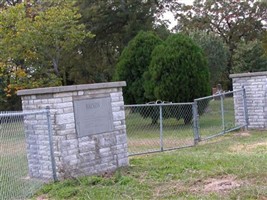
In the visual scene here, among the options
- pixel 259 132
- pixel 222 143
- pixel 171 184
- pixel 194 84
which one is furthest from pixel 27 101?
pixel 194 84

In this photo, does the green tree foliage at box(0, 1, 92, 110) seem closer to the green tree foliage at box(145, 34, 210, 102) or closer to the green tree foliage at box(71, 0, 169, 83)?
the green tree foliage at box(71, 0, 169, 83)

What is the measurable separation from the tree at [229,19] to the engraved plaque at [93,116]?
83.0 ft

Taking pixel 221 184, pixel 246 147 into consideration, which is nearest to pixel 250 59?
pixel 246 147

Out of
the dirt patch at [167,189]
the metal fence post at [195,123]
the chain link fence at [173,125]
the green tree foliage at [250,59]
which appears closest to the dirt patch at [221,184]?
the dirt patch at [167,189]

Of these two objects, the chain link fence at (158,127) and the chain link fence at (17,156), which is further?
the chain link fence at (158,127)

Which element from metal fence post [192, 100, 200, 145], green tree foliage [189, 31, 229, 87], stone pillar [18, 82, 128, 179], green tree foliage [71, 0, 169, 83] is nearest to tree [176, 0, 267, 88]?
green tree foliage [189, 31, 229, 87]

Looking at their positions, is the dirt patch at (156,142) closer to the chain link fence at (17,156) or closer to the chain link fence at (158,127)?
the chain link fence at (158,127)

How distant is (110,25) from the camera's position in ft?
70.9

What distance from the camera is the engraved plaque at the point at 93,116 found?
20.8 feet

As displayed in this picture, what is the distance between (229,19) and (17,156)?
94.2ft

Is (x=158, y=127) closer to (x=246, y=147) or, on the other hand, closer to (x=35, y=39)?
(x=246, y=147)

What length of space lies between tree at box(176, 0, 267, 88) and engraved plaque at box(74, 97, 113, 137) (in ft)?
83.0

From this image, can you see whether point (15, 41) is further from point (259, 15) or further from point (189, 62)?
point (259, 15)

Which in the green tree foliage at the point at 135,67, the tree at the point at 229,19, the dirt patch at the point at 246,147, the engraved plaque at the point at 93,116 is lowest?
the dirt patch at the point at 246,147
